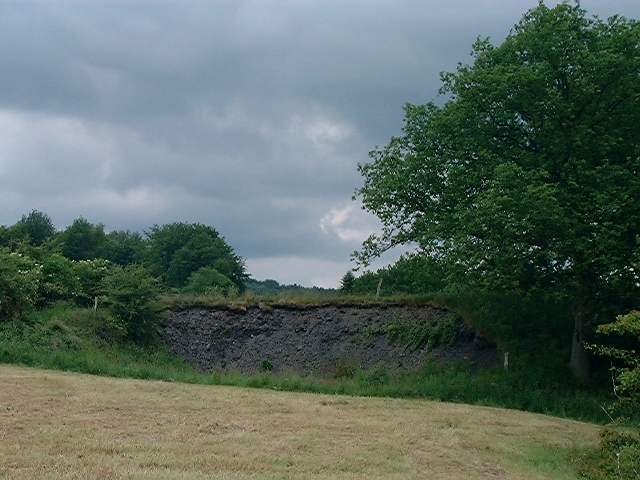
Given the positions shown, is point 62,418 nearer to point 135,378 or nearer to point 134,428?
point 134,428

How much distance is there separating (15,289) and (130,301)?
4.48 meters

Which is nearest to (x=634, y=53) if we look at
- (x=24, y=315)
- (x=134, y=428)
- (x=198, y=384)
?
Result: (x=198, y=384)

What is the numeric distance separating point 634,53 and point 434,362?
1257cm

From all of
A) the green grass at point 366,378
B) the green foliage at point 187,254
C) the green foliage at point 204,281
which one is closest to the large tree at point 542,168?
the green grass at point 366,378

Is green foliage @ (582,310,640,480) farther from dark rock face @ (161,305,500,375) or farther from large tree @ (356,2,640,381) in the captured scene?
dark rock face @ (161,305,500,375)

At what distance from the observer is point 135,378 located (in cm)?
2212

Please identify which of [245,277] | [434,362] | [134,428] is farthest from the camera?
[245,277]

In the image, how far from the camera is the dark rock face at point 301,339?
2755 cm

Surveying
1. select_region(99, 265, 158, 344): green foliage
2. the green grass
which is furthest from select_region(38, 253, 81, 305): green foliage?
the green grass

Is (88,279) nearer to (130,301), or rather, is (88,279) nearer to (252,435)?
(130,301)

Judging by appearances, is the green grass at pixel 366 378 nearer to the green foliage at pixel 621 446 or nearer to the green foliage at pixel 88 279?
the green foliage at pixel 88 279

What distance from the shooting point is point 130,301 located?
2927cm

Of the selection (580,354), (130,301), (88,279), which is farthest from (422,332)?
(88,279)

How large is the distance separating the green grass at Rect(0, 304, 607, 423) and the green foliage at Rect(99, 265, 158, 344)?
2031mm
